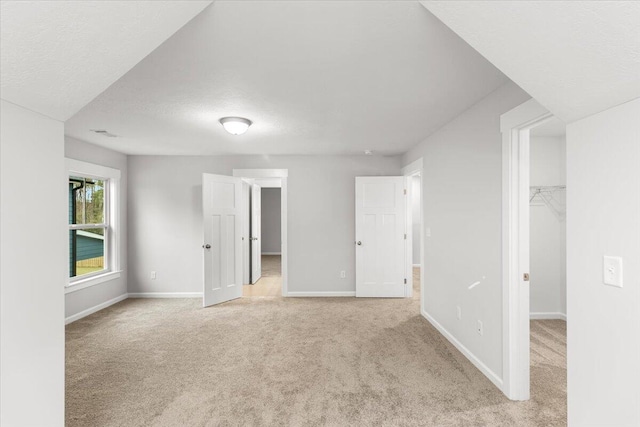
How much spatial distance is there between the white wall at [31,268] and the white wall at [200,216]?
362cm

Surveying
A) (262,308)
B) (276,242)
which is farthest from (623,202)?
(276,242)

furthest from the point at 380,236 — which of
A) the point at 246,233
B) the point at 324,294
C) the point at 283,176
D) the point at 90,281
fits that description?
the point at 90,281

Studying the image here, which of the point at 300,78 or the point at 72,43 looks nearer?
the point at 72,43

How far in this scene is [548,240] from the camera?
3832mm

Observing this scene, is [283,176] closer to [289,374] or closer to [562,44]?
[289,374]

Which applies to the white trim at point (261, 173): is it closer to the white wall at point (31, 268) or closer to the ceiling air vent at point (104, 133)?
the ceiling air vent at point (104, 133)

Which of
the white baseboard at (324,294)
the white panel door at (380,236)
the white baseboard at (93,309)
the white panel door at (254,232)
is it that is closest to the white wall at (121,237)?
the white baseboard at (93,309)

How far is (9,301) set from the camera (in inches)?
51.2

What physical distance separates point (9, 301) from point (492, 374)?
10.1 feet

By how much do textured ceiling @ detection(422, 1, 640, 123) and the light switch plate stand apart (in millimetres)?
647

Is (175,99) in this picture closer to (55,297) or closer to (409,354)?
(55,297)

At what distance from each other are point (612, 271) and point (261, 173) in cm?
450

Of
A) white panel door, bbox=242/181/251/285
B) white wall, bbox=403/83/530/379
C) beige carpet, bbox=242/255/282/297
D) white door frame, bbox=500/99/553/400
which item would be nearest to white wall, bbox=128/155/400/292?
beige carpet, bbox=242/255/282/297

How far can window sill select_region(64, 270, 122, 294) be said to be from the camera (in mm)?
3899
